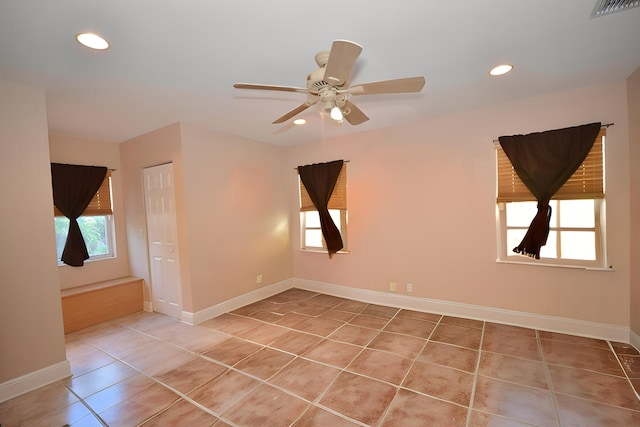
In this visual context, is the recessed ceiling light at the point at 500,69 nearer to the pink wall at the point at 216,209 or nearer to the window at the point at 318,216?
the window at the point at 318,216

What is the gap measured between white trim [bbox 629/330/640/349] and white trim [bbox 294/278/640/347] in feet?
→ 0.06

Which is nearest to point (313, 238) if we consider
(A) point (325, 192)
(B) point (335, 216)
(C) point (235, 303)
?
(B) point (335, 216)

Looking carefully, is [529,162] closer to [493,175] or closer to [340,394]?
[493,175]

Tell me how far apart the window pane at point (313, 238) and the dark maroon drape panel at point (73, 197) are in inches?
126

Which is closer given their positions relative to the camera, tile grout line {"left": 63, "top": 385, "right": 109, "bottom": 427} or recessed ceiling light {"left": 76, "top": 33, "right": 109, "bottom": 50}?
recessed ceiling light {"left": 76, "top": 33, "right": 109, "bottom": 50}

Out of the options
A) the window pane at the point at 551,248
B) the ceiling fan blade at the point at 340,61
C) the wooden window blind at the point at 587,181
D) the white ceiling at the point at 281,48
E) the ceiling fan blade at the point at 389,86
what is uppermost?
the white ceiling at the point at 281,48

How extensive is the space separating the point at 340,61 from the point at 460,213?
2768 millimetres

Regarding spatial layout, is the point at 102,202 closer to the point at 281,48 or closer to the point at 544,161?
the point at 281,48

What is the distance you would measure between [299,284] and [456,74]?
398 centimetres

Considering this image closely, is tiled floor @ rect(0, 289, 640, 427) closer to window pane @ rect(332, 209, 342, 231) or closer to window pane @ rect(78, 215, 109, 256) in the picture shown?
window pane @ rect(78, 215, 109, 256)

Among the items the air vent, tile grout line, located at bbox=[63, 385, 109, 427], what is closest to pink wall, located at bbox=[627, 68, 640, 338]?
the air vent

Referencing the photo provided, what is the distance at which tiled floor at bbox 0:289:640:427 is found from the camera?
199 centimetres

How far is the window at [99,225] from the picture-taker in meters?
4.01

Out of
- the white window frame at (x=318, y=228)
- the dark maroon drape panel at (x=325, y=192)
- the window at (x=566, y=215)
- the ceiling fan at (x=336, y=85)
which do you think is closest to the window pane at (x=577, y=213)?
the window at (x=566, y=215)
